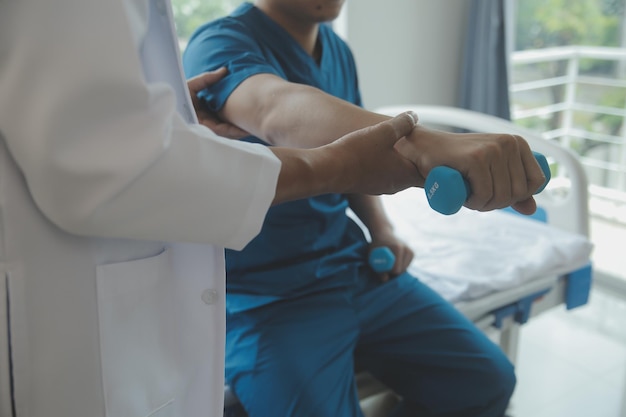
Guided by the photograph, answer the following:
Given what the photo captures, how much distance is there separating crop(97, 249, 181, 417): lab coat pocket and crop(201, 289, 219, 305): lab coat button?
4cm

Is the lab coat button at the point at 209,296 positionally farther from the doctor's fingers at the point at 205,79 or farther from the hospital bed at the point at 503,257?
the hospital bed at the point at 503,257

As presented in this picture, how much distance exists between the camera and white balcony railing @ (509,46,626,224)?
10.2 feet

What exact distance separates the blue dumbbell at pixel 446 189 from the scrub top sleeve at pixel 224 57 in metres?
0.47

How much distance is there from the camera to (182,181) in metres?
0.58

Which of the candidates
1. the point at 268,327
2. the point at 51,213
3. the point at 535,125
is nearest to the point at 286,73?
the point at 268,327

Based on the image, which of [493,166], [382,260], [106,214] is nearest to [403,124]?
[493,166]

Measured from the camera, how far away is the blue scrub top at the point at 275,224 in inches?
44.9

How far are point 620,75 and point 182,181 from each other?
10.1ft

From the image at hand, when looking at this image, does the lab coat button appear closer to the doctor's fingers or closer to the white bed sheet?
the doctor's fingers

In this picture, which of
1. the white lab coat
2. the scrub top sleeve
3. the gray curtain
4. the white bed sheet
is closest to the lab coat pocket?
the white lab coat

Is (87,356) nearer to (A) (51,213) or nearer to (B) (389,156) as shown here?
(A) (51,213)

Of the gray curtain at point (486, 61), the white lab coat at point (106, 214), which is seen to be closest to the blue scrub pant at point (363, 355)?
the white lab coat at point (106, 214)

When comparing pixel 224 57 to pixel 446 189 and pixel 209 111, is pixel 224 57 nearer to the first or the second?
pixel 209 111

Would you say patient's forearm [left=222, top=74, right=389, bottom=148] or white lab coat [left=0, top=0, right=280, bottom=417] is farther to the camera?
patient's forearm [left=222, top=74, right=389, bottom=148]
